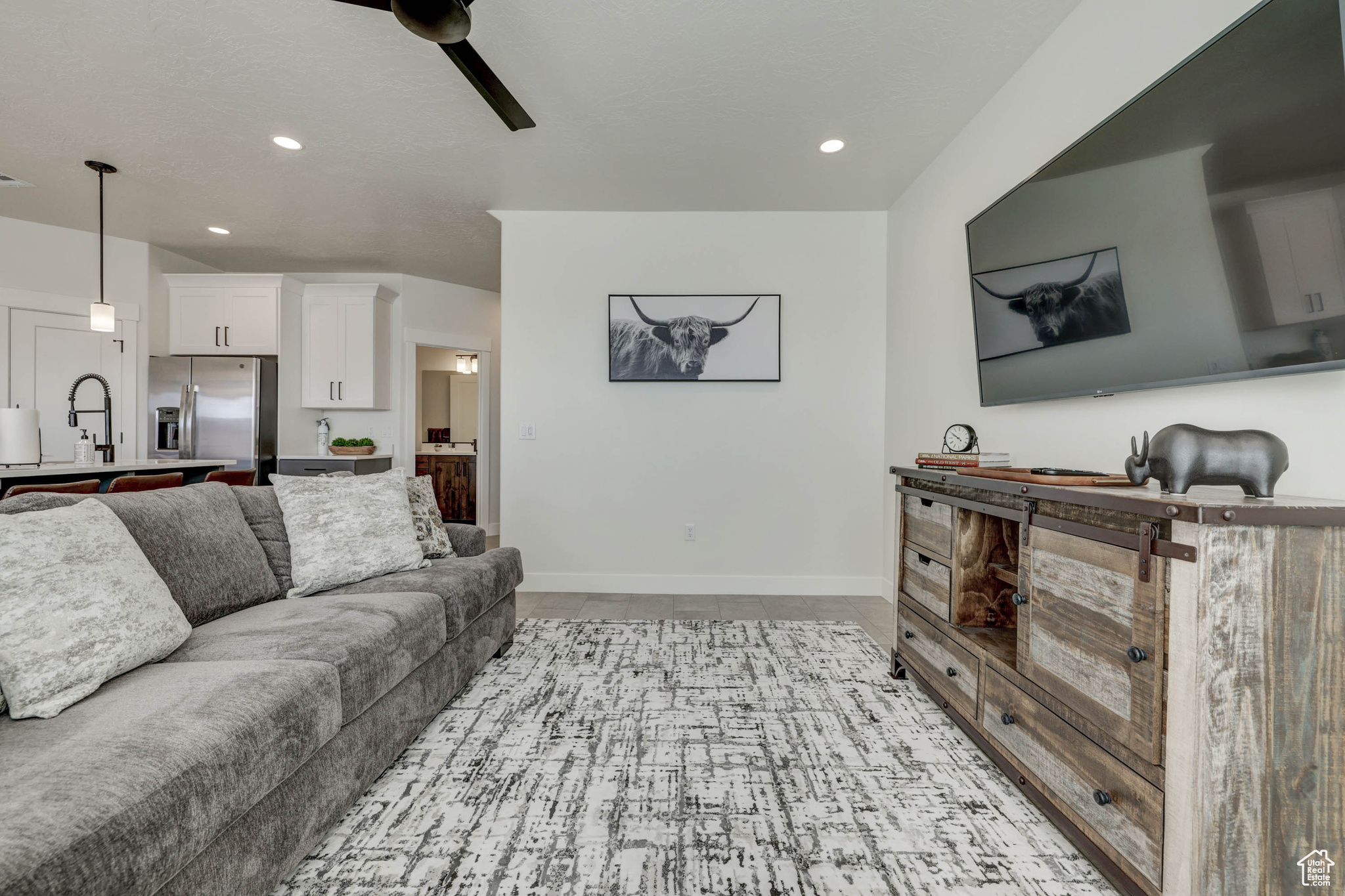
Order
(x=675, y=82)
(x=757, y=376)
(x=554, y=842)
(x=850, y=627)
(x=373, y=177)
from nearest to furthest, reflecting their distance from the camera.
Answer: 1. (x=554, y=842)
2. (x=675, y=82)
3. (x=850, y=627)
4. (x=373, y=177)
5. (x=757, y=376)

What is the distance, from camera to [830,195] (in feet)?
11.8

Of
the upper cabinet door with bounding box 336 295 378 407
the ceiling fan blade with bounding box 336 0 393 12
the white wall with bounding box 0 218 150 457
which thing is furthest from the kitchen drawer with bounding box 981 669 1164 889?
the white wall with bounding box 0 218 150 457

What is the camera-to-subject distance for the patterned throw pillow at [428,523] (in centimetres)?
254

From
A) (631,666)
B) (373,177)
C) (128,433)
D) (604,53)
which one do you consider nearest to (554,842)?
(631,666)

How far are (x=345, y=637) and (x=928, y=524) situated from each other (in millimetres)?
2015

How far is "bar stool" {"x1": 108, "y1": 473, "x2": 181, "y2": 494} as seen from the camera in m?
3.04

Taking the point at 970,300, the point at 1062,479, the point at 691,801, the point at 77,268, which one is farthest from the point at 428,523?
the point at 77,268

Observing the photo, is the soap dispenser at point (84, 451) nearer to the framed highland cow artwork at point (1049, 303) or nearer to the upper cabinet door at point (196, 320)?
the upper cabinet door at point (196, 320)

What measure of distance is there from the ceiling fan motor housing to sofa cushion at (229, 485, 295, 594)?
168cm

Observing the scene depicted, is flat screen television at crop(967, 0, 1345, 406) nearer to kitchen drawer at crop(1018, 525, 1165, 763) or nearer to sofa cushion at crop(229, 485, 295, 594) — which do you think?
kitchen drawer at crop(1018, 525, 1165, 763)

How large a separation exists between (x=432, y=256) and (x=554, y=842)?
4720 mm

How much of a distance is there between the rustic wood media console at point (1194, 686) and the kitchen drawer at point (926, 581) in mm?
577

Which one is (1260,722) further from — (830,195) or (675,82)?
(830,195)

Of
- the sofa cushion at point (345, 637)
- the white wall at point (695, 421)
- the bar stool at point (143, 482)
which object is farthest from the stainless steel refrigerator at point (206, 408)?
the sofa cushion at point (345, 637)
